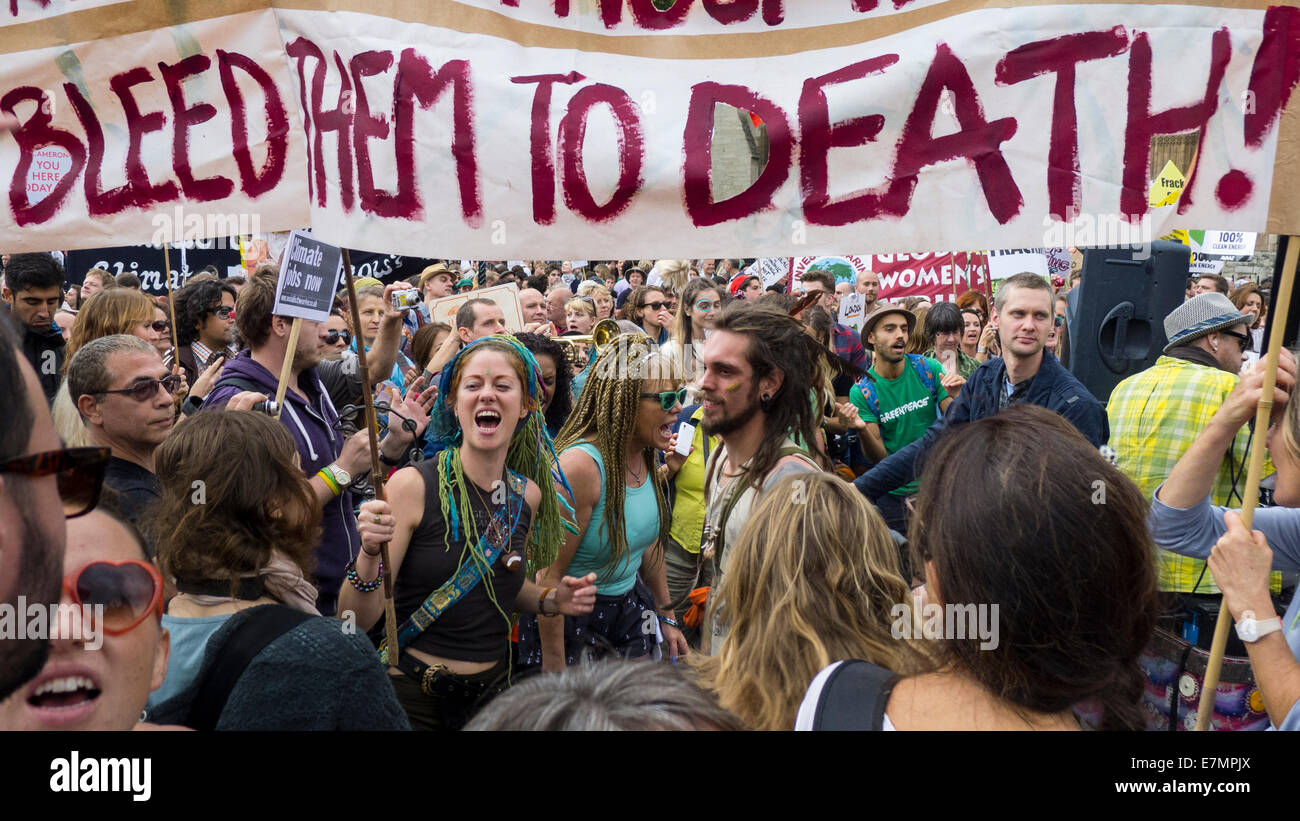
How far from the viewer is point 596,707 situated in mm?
1259

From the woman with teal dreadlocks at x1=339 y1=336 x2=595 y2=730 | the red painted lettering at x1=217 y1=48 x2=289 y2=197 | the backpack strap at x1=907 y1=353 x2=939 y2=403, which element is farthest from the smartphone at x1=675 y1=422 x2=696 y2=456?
the red painted lettering at x1=217 y1=48 x2=289 y2=197

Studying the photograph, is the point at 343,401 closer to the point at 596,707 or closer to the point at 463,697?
the point at 463,697

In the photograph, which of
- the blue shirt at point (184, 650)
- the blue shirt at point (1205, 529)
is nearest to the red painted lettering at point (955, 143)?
the blue shirt at point (1205, 529)

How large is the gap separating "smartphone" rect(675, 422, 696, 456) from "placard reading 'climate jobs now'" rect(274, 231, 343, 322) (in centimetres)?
182

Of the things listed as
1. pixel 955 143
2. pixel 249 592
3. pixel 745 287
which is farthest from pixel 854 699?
pixel 745 287

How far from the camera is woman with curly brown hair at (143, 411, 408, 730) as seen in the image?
189 centimetres

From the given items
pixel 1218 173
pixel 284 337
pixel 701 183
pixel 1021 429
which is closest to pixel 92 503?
pixel 1021 429

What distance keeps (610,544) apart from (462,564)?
818mm

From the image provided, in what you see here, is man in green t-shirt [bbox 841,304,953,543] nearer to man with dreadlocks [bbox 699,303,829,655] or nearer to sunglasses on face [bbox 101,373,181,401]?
man with dreadlocks [bbox 699,303,829,655]

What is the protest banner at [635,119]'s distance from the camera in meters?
2.46

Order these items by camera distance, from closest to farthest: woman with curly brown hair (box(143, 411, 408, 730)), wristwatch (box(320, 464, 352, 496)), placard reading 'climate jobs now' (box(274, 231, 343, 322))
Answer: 1. woman with curly brown hair (box(143, 411, 408, 730))
2. placard reading 'climate jobs now' (box(274, 231, 343, 322))
3. wristwatch (box(320, 464, 352, 496))

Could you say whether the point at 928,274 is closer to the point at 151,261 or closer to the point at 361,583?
the point at 151,261

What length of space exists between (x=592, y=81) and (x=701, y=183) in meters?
0.41

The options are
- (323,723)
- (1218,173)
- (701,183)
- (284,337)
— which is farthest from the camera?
(284,337)
